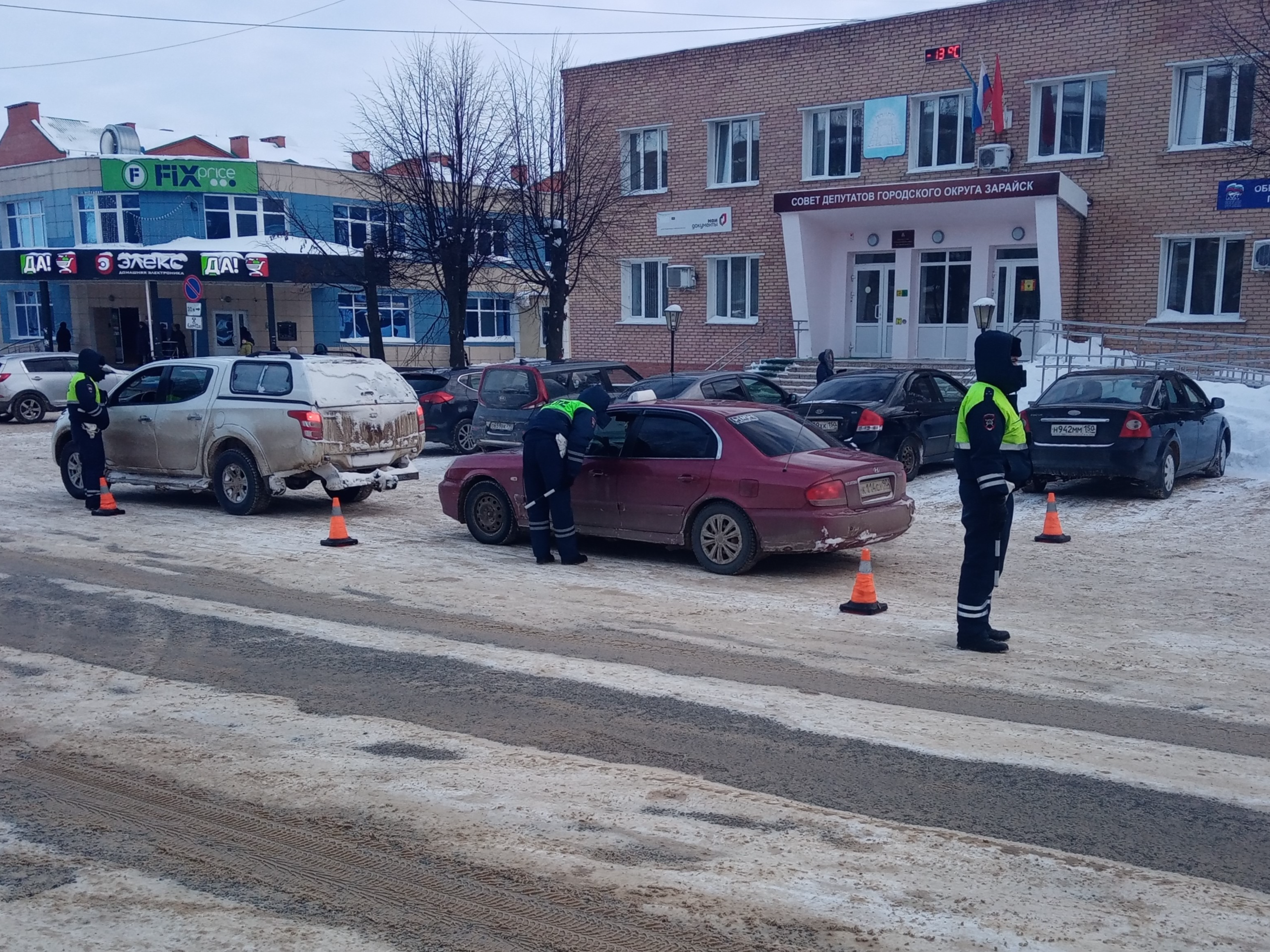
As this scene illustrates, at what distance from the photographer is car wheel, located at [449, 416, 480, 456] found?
2008 centimetres

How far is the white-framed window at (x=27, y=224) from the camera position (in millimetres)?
45781

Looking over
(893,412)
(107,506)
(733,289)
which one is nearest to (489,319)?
(733,289)

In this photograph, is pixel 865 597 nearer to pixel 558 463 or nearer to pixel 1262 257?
pixel 558 463

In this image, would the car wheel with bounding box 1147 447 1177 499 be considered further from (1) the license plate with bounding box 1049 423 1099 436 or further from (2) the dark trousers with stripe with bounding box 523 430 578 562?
(2) the dark trousers with stripe with bounding box 523 430 578 562

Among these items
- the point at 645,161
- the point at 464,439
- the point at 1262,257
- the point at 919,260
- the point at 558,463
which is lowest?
the point at 464,439

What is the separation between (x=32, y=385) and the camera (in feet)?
89.3

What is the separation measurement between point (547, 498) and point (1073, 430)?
22.6 ft

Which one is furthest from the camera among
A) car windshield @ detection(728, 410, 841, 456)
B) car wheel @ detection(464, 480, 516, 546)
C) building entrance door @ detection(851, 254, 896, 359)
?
building entrance door @ detection(851, 254, 896, 359)

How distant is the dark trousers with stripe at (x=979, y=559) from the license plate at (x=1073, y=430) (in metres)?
6.72

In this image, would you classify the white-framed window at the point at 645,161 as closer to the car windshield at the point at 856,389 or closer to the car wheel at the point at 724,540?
the car windshield at the point at 856,389

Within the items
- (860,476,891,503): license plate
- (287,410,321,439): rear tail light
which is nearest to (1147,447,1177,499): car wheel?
(860,476,891,503): license plate

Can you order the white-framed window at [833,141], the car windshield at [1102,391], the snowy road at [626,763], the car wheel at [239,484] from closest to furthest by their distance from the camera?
1. the snowy road at [626,763]
2. the car wheel at [239,484]
3. the car windshield at [1102,391]
4. the white-framed window at [833,141]

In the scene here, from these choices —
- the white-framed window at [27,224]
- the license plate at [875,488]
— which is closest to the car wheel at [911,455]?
the license plate at [875,488]

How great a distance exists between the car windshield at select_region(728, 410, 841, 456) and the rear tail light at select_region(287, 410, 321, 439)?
506 cm
